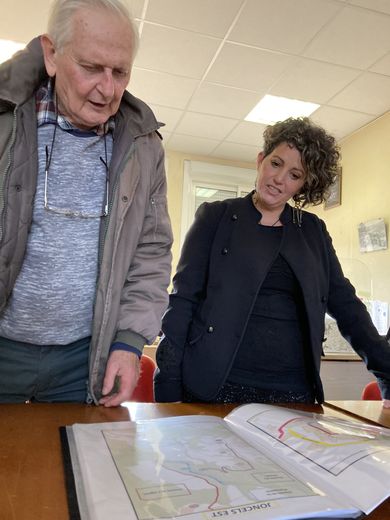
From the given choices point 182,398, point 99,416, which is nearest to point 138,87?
point 182,398

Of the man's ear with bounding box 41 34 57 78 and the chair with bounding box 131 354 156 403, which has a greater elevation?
the man's ear with bounding box 41 34 57 78

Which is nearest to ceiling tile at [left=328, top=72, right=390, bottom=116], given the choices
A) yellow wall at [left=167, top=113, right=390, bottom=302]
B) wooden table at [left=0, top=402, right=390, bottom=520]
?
yellow wall at [left=167, top=113, right=390, bottom=302]

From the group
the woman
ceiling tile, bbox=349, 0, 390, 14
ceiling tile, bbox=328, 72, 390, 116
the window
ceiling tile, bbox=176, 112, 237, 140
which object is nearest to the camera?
the woman

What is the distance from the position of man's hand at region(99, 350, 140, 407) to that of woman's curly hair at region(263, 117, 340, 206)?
0.87 meters

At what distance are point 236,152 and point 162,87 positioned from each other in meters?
1.69

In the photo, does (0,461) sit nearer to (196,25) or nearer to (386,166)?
(196,25)

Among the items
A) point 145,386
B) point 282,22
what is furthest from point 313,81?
point 145,386

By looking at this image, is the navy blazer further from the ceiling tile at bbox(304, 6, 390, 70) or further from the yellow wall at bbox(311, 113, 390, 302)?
the yellow wall at bbox(311, 113, 390, 302)

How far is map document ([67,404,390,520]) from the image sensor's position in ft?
1.45

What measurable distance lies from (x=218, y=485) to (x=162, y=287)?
569mm

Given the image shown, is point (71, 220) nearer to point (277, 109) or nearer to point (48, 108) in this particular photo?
point (48, 108)

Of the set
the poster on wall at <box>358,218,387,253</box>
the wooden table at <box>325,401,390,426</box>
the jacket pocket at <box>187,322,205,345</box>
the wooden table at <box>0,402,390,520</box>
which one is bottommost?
the wooden table at <box>325,401,390,426</box>

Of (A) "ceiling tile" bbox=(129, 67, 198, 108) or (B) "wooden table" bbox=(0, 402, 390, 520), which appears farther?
(A) "ceiling tile" bbox=(129, 67, 198, 108)

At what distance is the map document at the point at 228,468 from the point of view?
0.44 m
